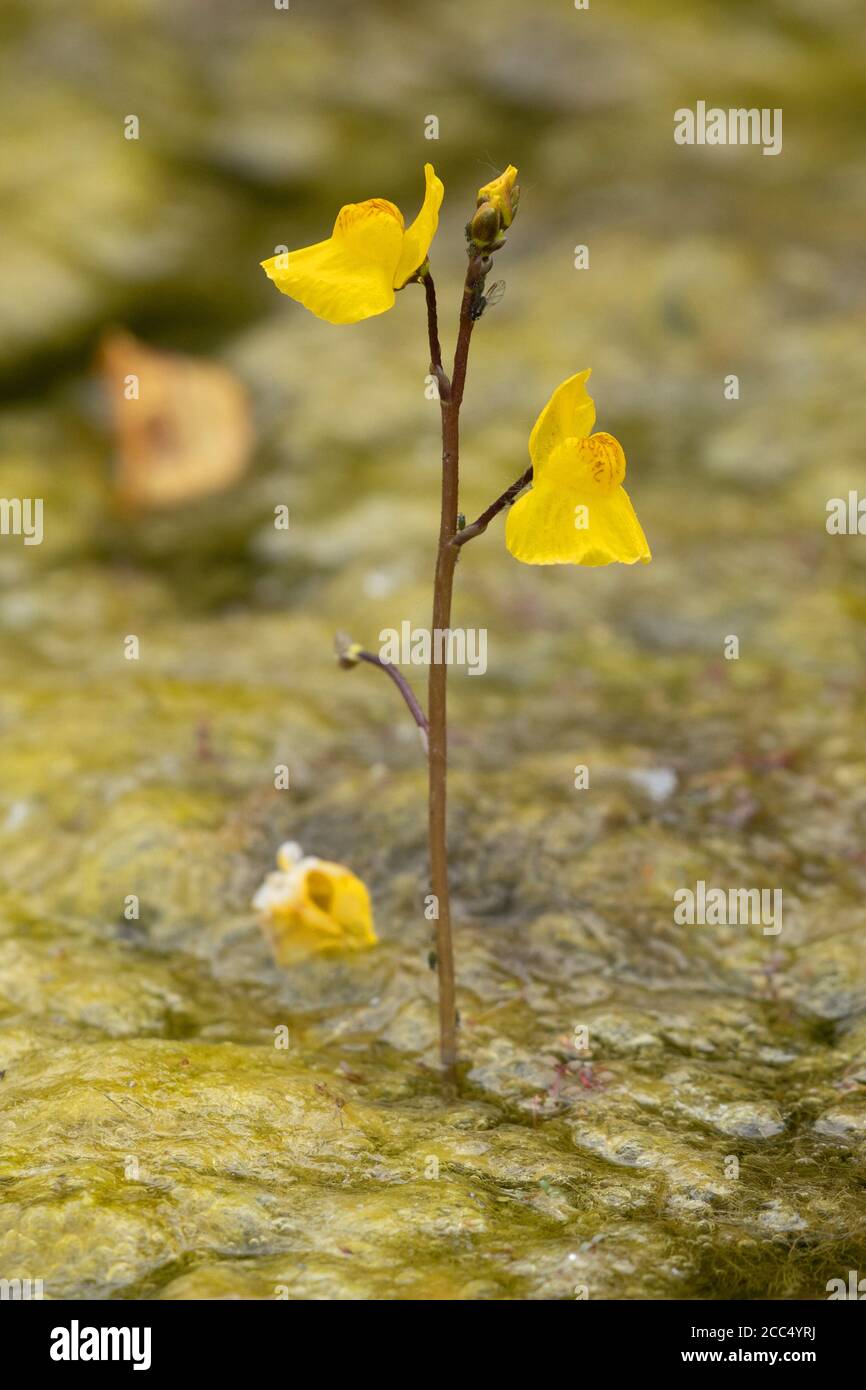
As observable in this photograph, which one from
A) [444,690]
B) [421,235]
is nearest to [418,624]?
[444,690]

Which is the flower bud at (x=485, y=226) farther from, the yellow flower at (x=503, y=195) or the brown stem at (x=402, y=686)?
the brown stem at (x=402, y=686)

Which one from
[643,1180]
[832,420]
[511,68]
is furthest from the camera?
[511,68]

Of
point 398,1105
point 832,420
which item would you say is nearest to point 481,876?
point 398,1105

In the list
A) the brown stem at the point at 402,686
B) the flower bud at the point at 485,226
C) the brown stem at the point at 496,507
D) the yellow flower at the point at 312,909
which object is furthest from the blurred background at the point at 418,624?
the flower bud at the point at 485,226

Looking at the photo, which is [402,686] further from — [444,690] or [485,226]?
[485,226]

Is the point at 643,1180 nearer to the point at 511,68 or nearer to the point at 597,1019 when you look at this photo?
the point at 597,1019
